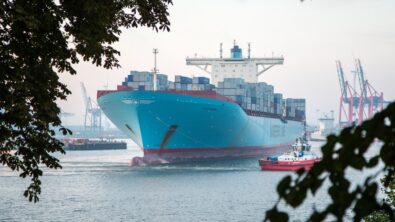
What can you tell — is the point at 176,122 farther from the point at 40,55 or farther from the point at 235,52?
the point at 40,55

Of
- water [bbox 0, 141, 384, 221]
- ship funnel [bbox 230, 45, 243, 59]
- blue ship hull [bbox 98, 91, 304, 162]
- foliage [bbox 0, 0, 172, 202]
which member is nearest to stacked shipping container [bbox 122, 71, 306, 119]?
blue ship hull [bbox 98, 91, 304, 162]

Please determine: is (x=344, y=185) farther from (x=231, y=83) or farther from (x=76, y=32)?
(x=231, y=83)

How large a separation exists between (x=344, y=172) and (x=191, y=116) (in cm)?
7526

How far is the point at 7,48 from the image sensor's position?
40.7 feet

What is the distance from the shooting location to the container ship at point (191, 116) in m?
75.6

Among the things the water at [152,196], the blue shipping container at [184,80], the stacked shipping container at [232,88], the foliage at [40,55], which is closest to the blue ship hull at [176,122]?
the water at [152,196]

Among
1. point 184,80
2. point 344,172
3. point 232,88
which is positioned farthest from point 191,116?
point 344,172

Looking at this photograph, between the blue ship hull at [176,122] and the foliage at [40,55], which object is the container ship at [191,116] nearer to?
the blue ship hull at [176,122]

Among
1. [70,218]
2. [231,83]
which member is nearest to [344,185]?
[70,218]

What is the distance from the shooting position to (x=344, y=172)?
2.75 m

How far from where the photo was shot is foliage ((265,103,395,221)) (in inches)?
106

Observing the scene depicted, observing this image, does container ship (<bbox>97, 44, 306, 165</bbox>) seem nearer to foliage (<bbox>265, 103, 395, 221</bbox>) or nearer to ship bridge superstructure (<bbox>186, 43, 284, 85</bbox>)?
ship bridge superstructure (<bbox>186, 43, 284, 85</bbox>)

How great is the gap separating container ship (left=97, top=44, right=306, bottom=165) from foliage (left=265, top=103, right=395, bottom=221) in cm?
7252

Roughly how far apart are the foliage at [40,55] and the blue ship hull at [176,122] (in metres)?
61.6
